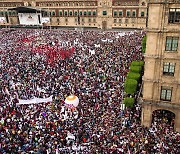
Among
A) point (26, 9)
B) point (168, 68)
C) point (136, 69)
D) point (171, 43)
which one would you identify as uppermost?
point (26, 9)

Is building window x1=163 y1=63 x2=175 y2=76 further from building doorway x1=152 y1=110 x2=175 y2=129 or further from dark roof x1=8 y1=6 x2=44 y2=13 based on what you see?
dark roof x1=8 y1=6 x2=44 y2=13

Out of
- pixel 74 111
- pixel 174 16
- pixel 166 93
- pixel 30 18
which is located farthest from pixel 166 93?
pixel 30 18

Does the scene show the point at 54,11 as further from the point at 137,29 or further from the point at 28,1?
the point at 137,29

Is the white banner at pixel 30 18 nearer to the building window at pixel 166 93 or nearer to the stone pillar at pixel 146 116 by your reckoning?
the stone pillar at pixel 146 116

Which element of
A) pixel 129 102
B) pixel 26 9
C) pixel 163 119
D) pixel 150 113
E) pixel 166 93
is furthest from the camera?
pixel 26 9

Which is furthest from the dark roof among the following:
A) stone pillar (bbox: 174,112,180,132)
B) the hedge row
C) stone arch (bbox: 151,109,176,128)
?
stone pillar (bbox: 174,112,180,132)

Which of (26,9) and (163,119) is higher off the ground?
(26,9)

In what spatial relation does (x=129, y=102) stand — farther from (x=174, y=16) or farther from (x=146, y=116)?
(x=174, y=16)

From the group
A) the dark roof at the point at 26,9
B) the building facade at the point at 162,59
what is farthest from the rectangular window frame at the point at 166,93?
the dark roof at the point at 26,9
